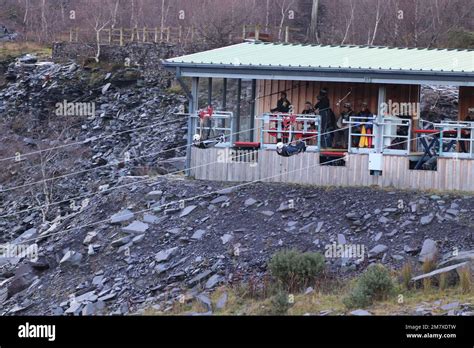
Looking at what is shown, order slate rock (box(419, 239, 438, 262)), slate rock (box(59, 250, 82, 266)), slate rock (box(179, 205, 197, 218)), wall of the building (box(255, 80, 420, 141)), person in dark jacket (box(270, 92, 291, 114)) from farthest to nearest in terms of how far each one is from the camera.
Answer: wall of the building (box(255, 80, 420, 141)) → person in dark jacket (box(270, 92, 291, 114)) → slate rock (box(179, 205, 197, 218)) → slate rock (box(59, 250, 82, 266)) → slate rock (box(419, 239, 438, 262))

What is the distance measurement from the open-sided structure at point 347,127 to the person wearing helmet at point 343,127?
7 centimetres

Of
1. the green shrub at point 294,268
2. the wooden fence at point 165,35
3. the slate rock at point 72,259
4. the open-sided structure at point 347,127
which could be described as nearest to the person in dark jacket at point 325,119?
the open-sided structure at point 347,127

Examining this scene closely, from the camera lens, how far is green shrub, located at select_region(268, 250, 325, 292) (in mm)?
25859

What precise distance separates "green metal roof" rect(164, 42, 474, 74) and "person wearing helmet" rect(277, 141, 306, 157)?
194cm

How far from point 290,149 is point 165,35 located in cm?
3381

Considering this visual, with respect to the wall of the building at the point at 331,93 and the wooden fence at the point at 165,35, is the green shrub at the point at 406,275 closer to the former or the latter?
the wall of the building at the point at 331,93

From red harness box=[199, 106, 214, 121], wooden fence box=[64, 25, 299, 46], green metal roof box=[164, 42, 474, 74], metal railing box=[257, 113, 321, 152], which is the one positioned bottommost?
metal railing box=[257, 113, 321, 152]

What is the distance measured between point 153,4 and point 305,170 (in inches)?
1535

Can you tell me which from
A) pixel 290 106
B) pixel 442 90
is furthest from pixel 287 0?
pixel 290 106

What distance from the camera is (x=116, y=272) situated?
28.1m

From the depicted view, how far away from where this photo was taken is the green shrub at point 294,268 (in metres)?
25.9

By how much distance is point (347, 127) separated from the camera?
31.1m

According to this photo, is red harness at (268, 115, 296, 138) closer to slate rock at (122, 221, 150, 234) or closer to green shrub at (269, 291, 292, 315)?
slate rock at (122, 221, 150, 234)

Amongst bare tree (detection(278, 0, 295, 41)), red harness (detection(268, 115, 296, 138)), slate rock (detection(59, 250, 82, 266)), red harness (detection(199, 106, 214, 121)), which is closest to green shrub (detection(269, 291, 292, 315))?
slate rock (detection(59, 250, 82, 266))
